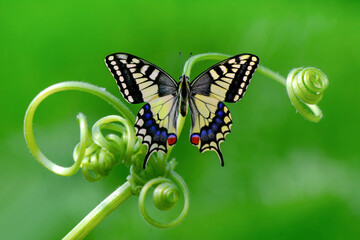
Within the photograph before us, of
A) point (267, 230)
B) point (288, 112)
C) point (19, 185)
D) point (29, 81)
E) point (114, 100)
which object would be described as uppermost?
point (114, 100)

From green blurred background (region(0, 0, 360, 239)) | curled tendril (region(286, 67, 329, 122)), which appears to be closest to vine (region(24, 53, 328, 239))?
curled tendril (region(286, 67, 329, 122))

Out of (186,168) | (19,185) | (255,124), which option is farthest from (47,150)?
(255,124)

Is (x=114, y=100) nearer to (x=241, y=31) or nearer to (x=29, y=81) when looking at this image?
(x=29, y=81)

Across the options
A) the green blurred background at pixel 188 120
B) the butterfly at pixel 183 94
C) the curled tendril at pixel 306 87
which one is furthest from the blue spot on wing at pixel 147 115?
the green blurred background at pixel 188 120

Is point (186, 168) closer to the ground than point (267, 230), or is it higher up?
higher up

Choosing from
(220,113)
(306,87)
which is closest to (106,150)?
(220,113)
